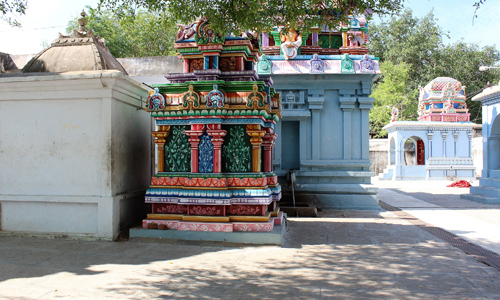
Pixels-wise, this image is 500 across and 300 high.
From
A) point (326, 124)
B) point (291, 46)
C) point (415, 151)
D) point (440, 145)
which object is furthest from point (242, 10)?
point (415, 151)

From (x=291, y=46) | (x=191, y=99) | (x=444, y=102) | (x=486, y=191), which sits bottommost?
(x=486, y=191)

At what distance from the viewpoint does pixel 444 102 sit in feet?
83.4

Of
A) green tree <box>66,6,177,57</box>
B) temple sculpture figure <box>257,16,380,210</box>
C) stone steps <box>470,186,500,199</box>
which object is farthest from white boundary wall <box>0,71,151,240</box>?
green tree <box>66,6,177,57</box>

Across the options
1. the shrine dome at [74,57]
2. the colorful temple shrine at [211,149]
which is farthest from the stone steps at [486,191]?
the shrine dome at [74,57]

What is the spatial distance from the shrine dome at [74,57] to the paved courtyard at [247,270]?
8.72 feet

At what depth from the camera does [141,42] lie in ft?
84.8

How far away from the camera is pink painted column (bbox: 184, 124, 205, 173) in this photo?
5.46 meters

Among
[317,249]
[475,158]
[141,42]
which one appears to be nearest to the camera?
[317,249]

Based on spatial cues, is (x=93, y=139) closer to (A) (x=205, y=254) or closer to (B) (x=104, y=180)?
(B) (x=104, y=180)

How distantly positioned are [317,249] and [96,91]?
12.7ft

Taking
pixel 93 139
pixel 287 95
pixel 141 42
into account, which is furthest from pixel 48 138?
pixel 141 42

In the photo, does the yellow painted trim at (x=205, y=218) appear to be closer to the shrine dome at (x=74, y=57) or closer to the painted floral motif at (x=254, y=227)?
the painted floral motif at (x=254, y=227)

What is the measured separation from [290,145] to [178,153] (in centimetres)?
561

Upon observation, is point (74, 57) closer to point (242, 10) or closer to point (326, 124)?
point (242, 10)
